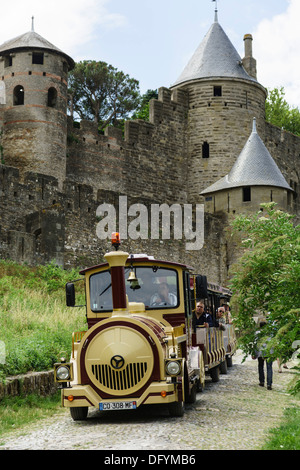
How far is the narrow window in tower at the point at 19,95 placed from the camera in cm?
3025

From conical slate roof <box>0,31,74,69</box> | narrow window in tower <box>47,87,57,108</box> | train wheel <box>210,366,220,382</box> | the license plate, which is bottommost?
train wheel <box>210,366,220,382</box>

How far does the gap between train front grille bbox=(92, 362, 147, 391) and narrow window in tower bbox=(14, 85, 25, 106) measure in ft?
75.7

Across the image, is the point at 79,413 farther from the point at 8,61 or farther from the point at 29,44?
the point at 8,61

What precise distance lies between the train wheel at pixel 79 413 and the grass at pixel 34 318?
1204mm

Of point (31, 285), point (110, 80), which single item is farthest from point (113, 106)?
point (31, 285)

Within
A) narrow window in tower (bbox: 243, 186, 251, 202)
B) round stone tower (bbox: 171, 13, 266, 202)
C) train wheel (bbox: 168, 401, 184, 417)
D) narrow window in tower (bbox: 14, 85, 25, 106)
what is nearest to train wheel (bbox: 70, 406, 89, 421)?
train wheel (bbox: 168, 401, 184, 417)

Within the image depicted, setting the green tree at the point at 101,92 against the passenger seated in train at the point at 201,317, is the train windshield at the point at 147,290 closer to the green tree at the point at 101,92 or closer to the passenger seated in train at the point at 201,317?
the passenger seated in train at the point at 201,317

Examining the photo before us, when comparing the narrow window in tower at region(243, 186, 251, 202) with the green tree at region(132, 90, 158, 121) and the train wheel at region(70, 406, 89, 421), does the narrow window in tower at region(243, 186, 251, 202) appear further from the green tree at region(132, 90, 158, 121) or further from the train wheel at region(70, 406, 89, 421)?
the train wheel at region(70, 406, 89, 421)

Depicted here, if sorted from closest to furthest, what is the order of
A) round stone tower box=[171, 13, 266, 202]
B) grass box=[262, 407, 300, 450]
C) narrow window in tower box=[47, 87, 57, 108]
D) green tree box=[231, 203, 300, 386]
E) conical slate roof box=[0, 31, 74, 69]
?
1. grass box=[262, 407, 300, 450]
2. green tree box=[231, 203, 300, 386]
3. conical slate roof box=[0, 31, 74, 69]
4. narrow window in tower box=[47, 87, 57, 108]
5. round stone tower box=[171, 13, 266, 202]

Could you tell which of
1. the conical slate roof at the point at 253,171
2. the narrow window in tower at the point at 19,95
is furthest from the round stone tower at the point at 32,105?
the conical slate roof at the point at 253,171

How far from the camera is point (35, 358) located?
11.0 meters

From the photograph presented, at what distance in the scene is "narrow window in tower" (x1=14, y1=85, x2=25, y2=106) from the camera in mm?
30250
